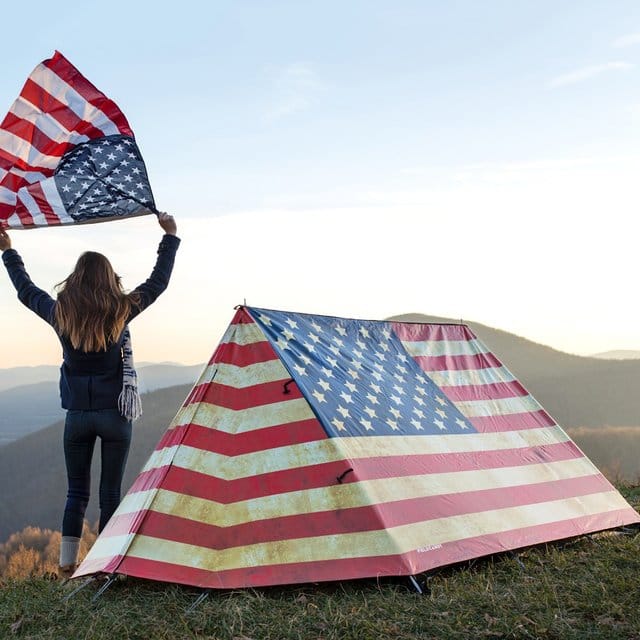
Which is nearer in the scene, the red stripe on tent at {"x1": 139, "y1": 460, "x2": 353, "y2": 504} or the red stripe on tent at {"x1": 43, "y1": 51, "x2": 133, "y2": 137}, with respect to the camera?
the red stripe on tent at {"x1": 139, "y1": 460, "x2": 353, "y2": 504}

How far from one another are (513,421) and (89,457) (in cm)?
329

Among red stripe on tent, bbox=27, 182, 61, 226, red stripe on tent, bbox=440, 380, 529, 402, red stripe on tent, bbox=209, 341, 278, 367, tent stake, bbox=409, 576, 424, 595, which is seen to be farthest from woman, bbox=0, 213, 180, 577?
red stripe on tent, bbox=440, 380, 529, 402

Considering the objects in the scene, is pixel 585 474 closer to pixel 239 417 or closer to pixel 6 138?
pixel 239 417

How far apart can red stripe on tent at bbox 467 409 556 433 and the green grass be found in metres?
1.33

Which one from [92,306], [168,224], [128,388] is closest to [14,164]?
→ [168,224]

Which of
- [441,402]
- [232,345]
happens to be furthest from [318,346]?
[441,402]

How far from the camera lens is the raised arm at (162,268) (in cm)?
564

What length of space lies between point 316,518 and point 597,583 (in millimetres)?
1715

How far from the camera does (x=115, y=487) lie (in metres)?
5.64

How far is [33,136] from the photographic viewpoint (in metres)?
Answer: 6.82

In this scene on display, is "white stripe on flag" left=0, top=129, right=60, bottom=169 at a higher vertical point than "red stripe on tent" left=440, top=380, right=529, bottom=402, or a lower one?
higher

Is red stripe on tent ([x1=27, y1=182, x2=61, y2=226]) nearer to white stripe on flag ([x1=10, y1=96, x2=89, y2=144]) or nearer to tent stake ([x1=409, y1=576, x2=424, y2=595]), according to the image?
white stripe on flag ([x1=10, y1=96, x2=89, y2=144])

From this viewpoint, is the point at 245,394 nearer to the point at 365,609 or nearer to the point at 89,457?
the point at 89,457

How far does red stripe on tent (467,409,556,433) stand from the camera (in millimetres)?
6465
